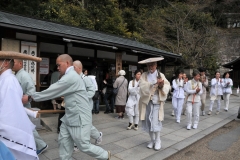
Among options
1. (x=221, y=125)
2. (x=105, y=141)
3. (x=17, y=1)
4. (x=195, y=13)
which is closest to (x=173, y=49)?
(x=195, y=13)

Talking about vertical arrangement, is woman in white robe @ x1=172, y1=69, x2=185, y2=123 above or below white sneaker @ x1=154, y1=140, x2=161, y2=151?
above

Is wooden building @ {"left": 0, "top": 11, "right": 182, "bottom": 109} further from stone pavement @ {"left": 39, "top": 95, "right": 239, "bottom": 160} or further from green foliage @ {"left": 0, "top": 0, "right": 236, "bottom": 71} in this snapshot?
green foliage @ {"left": 0, "top": 0, "right": 236, "bottom": 71}

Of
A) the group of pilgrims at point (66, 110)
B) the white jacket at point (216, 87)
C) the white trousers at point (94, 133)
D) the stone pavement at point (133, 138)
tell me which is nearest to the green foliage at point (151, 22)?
the white jacket at point (216, 87)

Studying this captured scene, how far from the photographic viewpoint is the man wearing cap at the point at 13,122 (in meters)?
1.91

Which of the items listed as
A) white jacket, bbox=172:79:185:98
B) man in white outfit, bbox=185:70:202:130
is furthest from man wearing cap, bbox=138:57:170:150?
white jacket, bbox=172:79:185:98

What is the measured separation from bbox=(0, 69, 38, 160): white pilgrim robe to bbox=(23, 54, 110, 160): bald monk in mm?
575

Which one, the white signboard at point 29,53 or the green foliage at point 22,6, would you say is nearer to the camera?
the white signboard at point 29,53

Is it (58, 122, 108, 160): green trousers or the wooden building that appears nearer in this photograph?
(58, 122, 108, 160): green trousers

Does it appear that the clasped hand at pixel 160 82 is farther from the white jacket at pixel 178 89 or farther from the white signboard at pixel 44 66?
the white signboard at pixel 44 66

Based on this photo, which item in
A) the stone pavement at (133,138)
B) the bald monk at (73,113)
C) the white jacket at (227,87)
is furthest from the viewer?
the white jacket at (227,87)

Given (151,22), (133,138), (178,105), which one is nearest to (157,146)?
(133,138)

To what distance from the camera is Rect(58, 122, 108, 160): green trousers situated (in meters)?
2.69

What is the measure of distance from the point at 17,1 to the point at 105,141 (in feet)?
43.5

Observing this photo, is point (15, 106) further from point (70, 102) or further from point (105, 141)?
point (105, 141)
